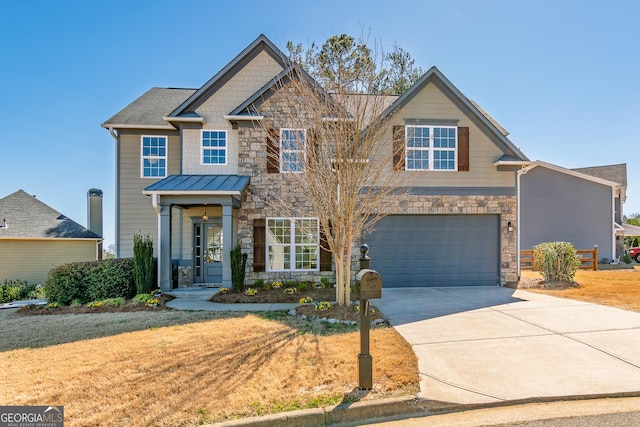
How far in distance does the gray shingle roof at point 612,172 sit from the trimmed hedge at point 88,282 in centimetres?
3159

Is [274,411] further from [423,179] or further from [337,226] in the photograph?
[423,179]

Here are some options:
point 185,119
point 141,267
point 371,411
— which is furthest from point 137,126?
point 371,411

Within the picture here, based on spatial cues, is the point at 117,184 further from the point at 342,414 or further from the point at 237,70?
the point at 342,414

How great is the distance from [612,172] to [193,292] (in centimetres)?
3093

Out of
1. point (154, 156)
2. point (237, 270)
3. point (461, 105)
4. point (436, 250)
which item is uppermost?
point (461, 105)

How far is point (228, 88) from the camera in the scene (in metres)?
12.6

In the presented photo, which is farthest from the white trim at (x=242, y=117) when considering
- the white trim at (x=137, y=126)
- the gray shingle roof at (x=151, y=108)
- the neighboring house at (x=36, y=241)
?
the neighboring house at (x=36, y=241)

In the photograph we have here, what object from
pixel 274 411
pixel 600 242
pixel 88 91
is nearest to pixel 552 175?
pixel 600 242

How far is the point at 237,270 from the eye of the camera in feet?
35.2

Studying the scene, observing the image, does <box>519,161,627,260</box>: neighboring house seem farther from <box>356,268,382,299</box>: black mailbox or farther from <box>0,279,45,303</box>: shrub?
<box>0,279,45,303</box>: shrub

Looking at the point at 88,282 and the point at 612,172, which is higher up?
the point at 612,172

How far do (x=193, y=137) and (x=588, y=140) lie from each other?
18.5m

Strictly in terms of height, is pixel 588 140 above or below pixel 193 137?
above

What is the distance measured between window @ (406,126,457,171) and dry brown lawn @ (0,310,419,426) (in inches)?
268
